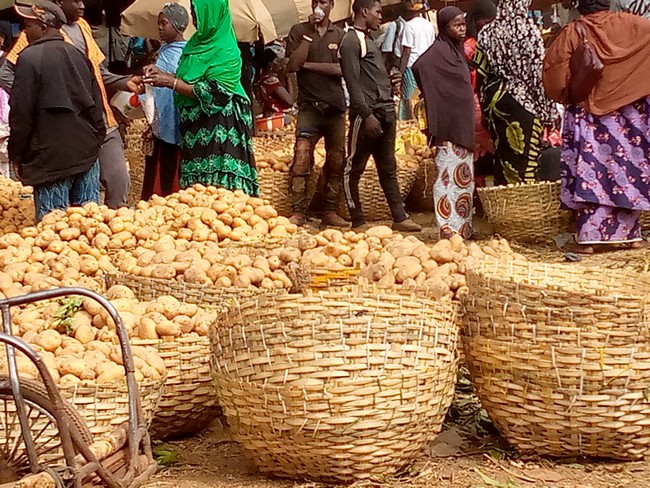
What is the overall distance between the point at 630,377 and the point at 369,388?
0.95 m

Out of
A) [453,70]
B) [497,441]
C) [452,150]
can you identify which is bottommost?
[497,441]

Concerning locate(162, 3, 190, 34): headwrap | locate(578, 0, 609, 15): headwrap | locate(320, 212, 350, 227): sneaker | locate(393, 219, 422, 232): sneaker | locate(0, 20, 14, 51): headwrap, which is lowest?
locate(393, 219, 422, 232): sneaker

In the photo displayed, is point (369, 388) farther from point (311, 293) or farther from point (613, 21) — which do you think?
point (613, 21)

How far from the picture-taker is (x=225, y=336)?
3543 millimetres

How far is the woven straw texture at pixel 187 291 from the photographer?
15.1 ft

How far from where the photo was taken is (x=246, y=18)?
515 inches

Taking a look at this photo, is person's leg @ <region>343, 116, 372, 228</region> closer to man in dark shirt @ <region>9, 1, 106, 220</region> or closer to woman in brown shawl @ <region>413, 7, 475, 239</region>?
woman in brown shawl @ <region>413, 7, 475, 239</region>

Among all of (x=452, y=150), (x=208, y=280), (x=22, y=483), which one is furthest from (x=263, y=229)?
(x=22, y=483)

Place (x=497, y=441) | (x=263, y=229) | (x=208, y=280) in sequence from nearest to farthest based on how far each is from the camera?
(x=497, y=441)
(x=208, y=280)
(x=263, y=229)

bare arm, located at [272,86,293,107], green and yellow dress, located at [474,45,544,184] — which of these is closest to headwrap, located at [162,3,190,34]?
green and yellow dress, located at [474,45,544,184]

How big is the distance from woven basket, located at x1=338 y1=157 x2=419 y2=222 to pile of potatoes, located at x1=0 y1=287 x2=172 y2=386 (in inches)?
193

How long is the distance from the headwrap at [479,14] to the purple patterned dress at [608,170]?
1.96 meters

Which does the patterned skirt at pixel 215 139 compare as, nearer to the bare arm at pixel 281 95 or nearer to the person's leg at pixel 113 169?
the person's leg at pixel 113 169

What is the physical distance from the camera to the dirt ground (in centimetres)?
352
